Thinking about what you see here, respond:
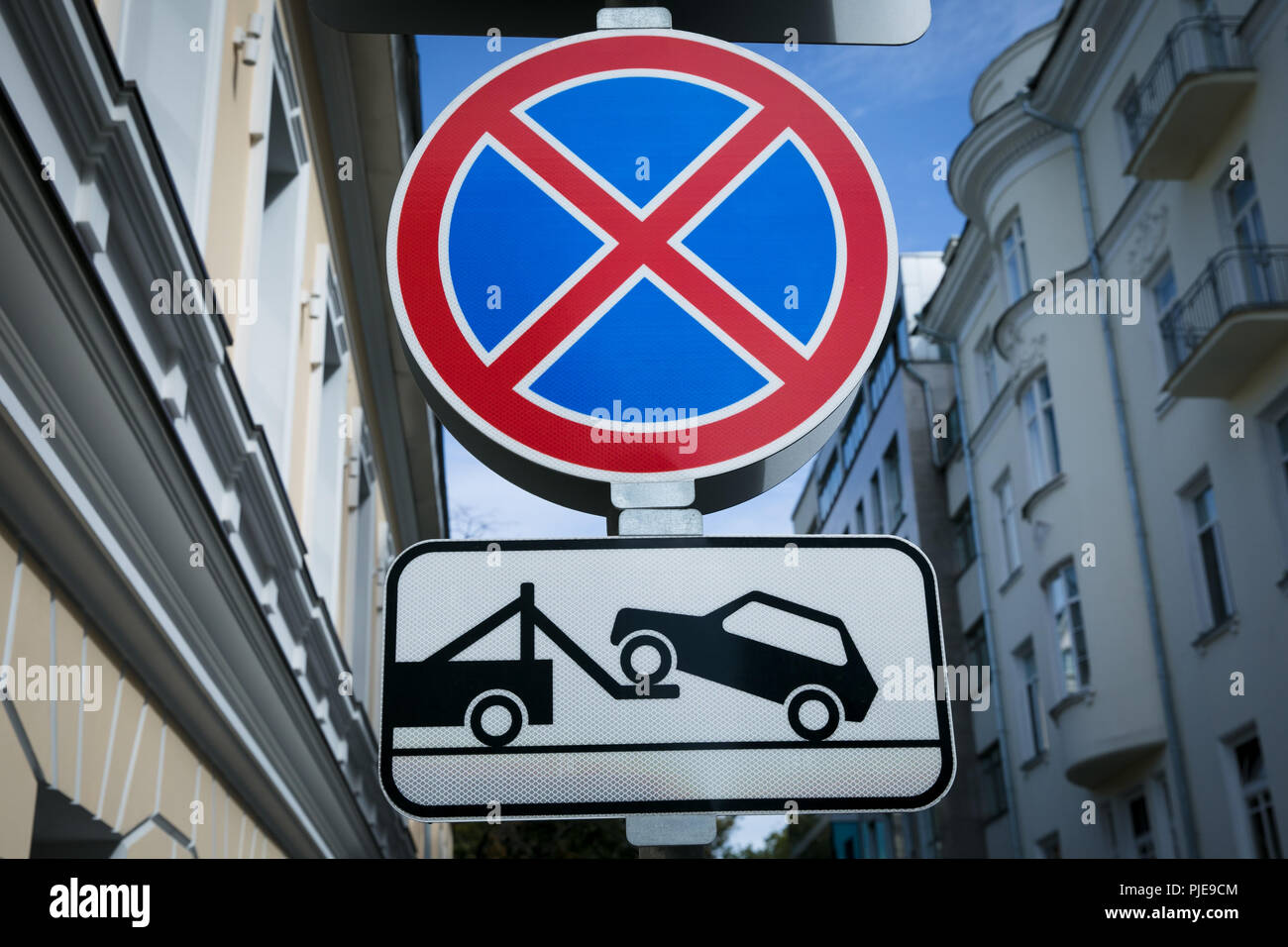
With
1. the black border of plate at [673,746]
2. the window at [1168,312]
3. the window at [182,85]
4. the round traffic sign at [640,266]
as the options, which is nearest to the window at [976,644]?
the window at [1168,312]

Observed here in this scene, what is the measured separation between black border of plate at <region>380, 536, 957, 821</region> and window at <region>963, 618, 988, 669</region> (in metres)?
28.2

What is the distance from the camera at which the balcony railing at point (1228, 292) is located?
16047mm

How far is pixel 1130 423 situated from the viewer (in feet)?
68.2

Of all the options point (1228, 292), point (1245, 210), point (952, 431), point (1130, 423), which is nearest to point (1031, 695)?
point (952, 431)

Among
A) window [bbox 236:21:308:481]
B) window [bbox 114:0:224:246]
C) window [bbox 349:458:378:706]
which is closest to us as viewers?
window [bbox 114:0:224:246]

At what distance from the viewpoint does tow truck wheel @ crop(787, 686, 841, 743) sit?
135cm

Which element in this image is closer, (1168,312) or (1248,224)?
(1248,224)

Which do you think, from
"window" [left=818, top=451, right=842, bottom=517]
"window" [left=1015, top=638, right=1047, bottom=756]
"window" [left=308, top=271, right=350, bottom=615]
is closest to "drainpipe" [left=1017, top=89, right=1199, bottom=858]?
"window" [left=1015, top=638, right=1047, bottom=756]

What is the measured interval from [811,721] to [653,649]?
0.17 metres

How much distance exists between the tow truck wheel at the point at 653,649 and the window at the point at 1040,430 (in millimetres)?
22977

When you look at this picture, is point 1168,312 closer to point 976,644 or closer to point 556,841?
point 556,841

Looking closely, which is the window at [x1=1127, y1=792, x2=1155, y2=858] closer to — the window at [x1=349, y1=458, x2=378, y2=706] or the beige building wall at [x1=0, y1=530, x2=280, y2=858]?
the window at [x1=349, y1=458, x2=378, y2=706]
